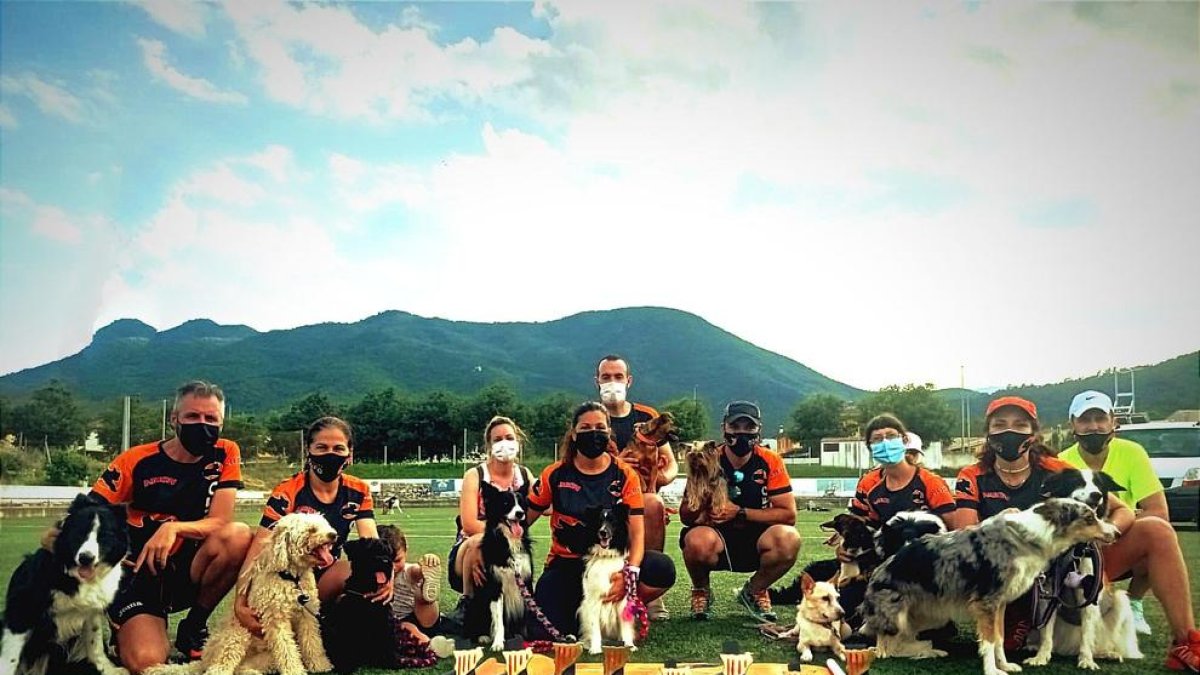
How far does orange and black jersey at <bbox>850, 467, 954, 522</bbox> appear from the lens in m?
4.41

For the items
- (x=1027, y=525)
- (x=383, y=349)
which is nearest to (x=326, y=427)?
(x=1027, y=525)

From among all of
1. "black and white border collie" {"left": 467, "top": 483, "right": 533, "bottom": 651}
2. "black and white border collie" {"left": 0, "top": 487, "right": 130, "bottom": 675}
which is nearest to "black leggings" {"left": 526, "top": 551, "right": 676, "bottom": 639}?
"black and white border collie" {"left": 467, "top": 483, "right": 533, "bottom": 651}

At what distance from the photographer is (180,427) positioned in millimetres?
4195

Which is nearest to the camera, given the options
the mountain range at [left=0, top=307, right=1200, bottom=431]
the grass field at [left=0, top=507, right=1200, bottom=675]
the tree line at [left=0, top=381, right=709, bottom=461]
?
the grass field at [left=0, top=507, right=1200, bottom=675]

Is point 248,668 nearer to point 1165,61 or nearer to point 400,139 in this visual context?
point 400,139

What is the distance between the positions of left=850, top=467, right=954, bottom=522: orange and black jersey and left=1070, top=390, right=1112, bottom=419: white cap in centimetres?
76

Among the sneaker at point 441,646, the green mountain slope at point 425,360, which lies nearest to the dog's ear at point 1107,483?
the green mountain slope at point 425,360

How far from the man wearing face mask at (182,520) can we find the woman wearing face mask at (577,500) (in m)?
1.55

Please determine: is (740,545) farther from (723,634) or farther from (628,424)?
(628,424)

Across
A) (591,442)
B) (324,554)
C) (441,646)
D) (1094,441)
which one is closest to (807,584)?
(591,442)

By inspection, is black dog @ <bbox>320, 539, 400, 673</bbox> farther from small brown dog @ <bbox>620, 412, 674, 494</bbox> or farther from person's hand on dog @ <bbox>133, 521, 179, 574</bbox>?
small brown dog @ <bbox>620, 412, 674, 494</bbox>

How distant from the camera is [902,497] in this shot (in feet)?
14.6

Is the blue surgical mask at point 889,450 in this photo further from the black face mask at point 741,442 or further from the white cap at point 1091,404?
the white cap at point 1091,404

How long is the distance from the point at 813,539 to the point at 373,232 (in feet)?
23.5
